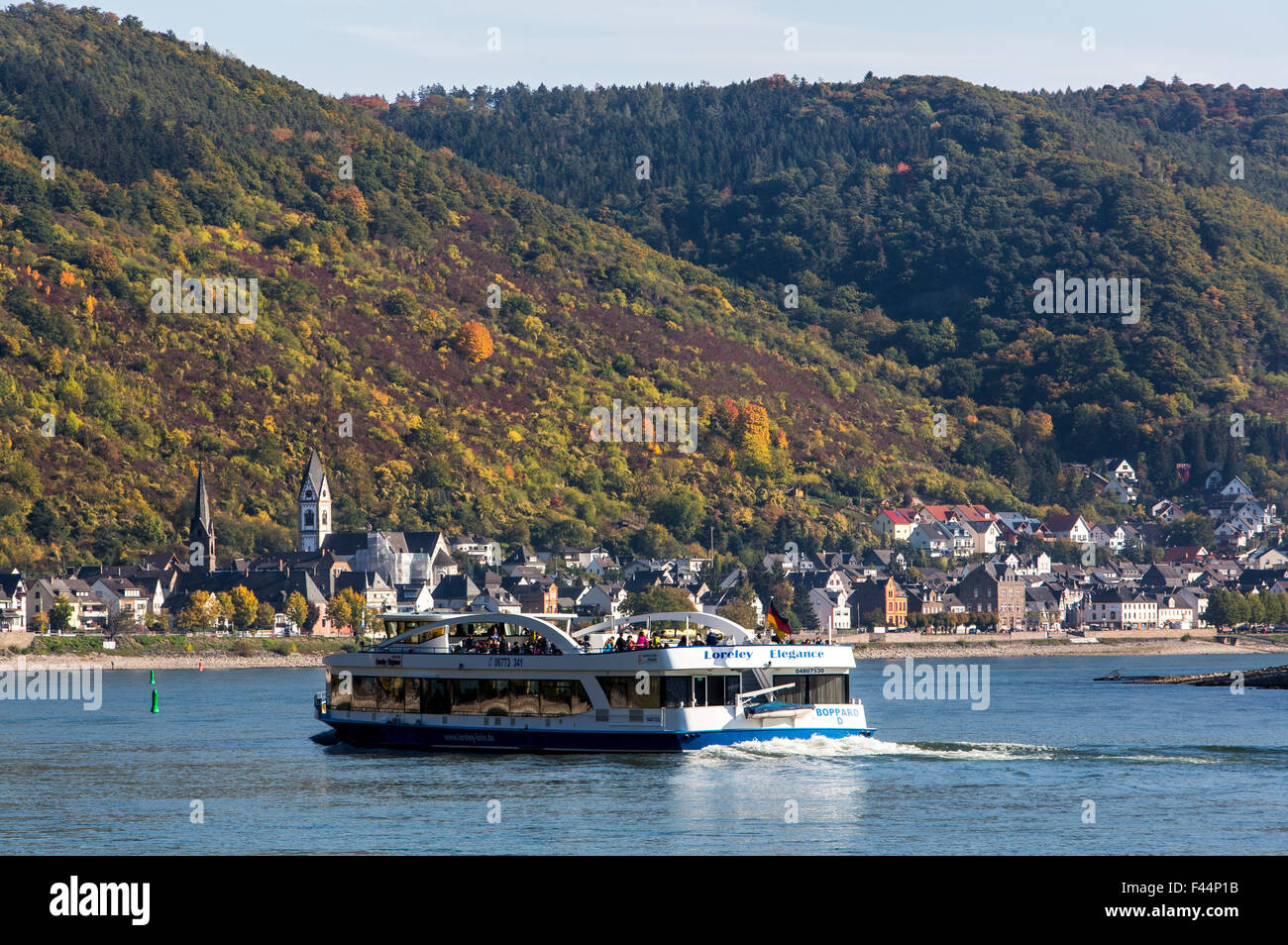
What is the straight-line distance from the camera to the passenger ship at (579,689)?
48.3m

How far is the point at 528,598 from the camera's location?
166125mm

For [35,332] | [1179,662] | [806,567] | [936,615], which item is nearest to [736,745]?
[1179,662]

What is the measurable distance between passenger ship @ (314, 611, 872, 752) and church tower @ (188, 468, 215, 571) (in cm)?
11057

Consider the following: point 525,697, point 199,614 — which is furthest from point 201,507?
point 525,697

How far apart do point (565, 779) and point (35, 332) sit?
521 feet

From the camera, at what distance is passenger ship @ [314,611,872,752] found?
4831 cm

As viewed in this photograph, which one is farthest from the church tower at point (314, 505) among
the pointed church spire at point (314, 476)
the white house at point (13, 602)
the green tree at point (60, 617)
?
the green tree at point (60, 617)

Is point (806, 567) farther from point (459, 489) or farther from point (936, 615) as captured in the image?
point (459, 489)

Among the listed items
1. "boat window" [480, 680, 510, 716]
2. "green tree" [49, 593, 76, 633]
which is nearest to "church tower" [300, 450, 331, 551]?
"green tree" [49, 593, 76, 633]

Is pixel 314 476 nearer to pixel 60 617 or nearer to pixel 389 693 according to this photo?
pixel 60 617

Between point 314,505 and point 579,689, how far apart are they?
438 ft

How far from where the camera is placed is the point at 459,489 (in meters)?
194

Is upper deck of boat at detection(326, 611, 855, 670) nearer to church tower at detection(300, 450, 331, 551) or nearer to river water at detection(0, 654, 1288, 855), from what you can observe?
river water at detection(0, 654, 1288, 855)

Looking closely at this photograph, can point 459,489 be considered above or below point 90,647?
above
